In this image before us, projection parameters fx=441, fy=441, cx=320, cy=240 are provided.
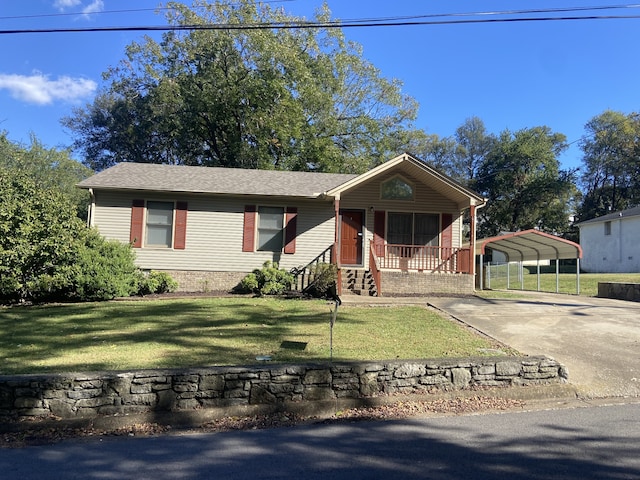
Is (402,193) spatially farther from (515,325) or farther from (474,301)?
(515,325)

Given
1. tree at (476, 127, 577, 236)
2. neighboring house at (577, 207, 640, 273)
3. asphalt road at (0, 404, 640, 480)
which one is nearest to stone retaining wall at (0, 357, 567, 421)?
asphalt road at (0, 404, 640, 480)

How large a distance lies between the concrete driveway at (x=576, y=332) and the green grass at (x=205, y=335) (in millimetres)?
955

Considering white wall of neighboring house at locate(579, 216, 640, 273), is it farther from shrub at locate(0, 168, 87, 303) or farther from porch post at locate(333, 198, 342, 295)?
shrub at locate(0, 168, 87, 303)

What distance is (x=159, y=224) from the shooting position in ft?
48.8

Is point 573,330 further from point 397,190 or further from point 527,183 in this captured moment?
point 527,183

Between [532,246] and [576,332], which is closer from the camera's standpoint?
[576,332]

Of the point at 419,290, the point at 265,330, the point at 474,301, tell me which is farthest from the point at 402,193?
the point at 265,330

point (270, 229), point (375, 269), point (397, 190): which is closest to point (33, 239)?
point (270, 229)

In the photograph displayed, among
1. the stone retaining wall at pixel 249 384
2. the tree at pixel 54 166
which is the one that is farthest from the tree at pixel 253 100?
the stone retaining wall at pixel 249 384

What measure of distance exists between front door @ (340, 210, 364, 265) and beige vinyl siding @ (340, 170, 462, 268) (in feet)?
0.70

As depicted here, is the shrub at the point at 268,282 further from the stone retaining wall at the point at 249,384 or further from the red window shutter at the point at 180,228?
the stone retaining wall at the point at 249,384

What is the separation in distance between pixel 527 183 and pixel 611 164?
13.4 metres

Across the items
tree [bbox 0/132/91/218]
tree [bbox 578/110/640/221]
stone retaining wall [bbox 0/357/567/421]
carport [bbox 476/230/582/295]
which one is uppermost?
tree [bbox 578/110/640/221]

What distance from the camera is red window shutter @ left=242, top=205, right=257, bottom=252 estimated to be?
49.3ft
